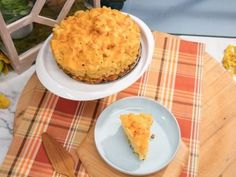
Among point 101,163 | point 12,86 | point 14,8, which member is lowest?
point 12,86

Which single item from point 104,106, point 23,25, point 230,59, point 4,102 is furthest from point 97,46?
point 230,59

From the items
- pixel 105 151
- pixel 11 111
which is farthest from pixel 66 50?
pixel 11 111

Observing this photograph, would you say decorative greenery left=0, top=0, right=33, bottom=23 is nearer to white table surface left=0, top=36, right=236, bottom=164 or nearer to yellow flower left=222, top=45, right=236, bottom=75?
white table surface left=0, top=36, right=236, bottom=164

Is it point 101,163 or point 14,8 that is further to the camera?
point 14,8

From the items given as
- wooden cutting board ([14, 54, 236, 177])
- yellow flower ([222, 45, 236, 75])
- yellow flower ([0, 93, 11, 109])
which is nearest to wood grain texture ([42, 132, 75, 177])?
wooden cutting board ([14, 54, 236, 177])

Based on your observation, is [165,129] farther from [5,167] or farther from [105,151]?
[5,167]

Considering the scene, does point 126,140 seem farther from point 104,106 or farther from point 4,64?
point 4,64
